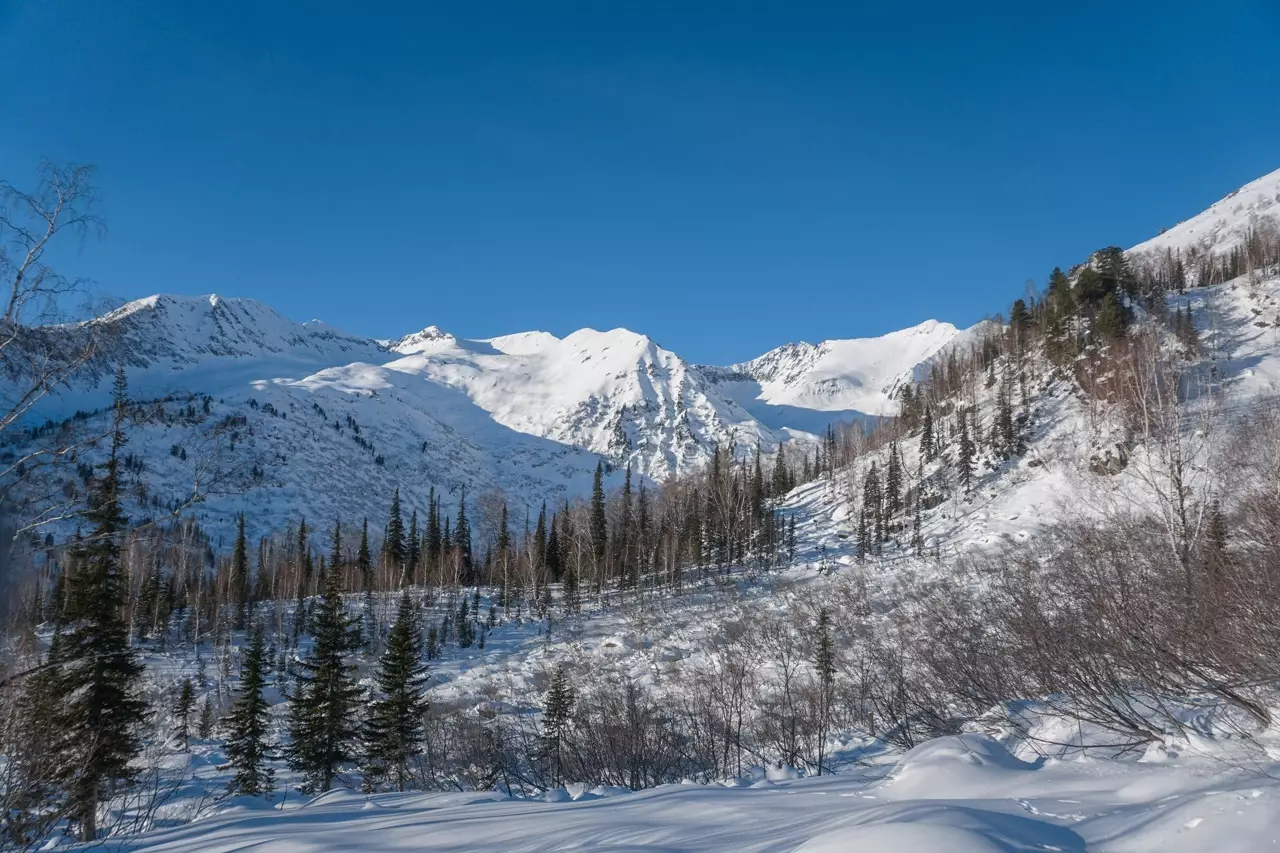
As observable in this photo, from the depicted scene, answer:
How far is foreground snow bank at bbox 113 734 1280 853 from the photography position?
3.64m

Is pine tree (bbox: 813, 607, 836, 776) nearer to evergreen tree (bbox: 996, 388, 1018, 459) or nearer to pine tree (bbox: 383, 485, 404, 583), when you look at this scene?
evergreen tree (bbox: 996, 388, 1018, 459)

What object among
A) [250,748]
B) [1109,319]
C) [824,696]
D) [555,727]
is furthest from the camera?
[1109,319]

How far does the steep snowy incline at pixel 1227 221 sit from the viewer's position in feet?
367

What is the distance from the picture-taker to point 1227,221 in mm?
128625

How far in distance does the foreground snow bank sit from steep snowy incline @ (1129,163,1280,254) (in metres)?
131

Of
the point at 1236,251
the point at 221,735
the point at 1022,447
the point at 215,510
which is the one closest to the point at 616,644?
the point at 221,735

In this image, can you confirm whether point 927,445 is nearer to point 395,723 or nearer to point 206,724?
point 395,723

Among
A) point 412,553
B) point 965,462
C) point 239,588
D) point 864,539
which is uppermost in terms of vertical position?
point 965,462

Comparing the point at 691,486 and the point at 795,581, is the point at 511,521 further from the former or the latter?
the point at 795,581

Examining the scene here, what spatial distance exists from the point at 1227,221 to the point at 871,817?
172351 mm

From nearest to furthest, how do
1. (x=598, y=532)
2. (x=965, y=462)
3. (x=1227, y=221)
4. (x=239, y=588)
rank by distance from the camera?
(x=965, y=462) < (x=239, y=588) < (x=598, y=532) < (x=1227, y=221)

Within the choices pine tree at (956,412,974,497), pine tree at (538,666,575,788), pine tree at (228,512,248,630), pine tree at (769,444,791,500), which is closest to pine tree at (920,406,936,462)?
pine tree at (956,412,974,497)

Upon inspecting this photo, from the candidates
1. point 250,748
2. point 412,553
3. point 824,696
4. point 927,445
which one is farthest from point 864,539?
point 412,553

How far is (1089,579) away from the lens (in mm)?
9039
